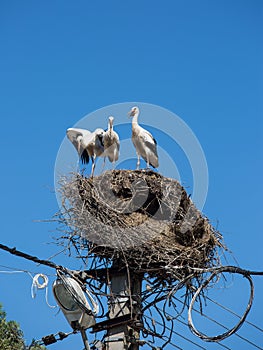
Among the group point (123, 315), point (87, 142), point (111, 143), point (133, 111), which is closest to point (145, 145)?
point (111, 143)

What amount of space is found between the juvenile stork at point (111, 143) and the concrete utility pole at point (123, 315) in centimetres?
377

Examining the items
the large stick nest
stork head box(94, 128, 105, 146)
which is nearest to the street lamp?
the large stick nest

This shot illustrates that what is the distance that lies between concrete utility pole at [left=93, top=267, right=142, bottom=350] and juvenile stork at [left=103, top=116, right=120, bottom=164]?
12.4 ft

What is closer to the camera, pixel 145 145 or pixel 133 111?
pixel 145 145

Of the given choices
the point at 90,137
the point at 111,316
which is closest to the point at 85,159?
the point at 90,137

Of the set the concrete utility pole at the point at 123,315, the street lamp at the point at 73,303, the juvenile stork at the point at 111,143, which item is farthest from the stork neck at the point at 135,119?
the street lamp at the point at 73,303

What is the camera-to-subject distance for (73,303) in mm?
7078

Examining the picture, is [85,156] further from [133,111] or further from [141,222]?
[141,222]

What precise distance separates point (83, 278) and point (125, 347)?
76 centimetres

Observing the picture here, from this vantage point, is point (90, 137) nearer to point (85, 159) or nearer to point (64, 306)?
point (85, 159)

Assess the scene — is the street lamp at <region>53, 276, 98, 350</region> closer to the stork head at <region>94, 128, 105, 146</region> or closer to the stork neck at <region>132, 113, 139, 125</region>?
the stork head at <region>94, 128, 105, 146</region>

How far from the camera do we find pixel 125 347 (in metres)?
6.97

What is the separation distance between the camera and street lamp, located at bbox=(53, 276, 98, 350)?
7.02 meters

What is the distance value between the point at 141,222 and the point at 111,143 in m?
2.35
